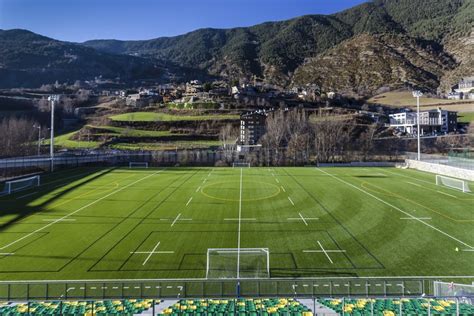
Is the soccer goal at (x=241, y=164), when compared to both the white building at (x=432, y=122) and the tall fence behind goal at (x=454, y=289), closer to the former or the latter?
the tall fence behind goal at (x=454, y=289)

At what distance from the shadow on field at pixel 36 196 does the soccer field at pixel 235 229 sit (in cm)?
11

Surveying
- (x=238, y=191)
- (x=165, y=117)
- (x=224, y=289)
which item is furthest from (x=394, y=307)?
(x=165, y=117)

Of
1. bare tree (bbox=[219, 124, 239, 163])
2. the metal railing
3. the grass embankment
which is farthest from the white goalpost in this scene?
the metal railing

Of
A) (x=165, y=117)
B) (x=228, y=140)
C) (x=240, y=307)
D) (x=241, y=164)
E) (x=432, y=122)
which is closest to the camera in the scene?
(x=240, y=307)

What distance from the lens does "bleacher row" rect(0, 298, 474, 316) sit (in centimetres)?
1178

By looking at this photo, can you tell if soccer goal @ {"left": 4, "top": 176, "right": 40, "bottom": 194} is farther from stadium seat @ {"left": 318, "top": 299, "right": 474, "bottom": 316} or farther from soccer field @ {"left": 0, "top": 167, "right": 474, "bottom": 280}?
stadium seat @ {"left": 318, "top": 299, "right": 474, "bottom": 316}

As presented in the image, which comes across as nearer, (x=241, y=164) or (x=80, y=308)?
(x=80, y=308)

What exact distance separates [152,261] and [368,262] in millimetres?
10941

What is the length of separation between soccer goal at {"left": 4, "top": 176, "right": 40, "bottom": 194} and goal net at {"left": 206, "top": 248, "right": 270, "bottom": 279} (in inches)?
1153

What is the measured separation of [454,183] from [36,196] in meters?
44.5

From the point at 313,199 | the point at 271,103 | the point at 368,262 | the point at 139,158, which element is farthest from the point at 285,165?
the point at 271,103

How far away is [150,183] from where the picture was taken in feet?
141

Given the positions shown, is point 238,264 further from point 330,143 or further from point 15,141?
point 15,141

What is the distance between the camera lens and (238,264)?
55.9ft
